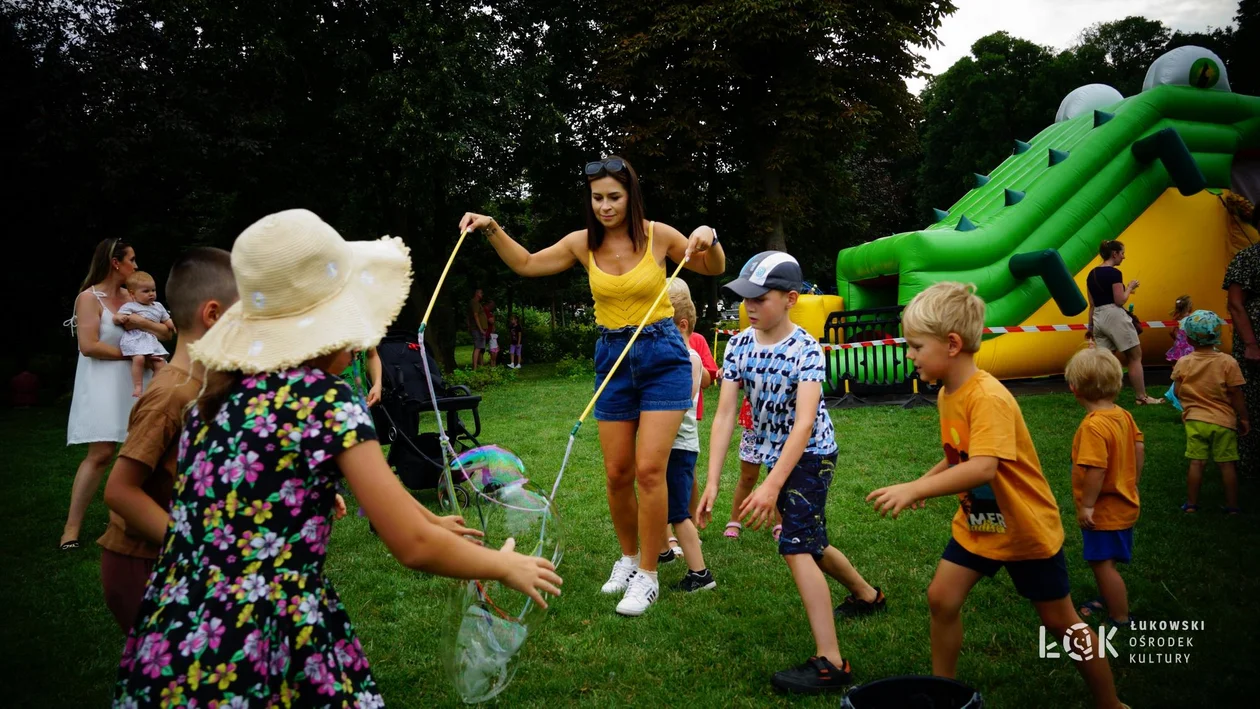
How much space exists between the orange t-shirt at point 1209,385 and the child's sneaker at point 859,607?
3292mm

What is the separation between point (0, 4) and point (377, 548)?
641 inches

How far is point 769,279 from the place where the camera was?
3541 millimetres

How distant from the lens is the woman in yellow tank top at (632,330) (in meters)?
4.02

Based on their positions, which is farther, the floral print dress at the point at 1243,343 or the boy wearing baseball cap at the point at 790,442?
the floral print dress at the point at 1243,343

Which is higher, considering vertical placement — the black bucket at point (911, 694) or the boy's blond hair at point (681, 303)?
the boy's blond hair at point (681, 303)

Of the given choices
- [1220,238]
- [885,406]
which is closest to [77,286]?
[885,406]

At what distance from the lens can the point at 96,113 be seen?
582 inches

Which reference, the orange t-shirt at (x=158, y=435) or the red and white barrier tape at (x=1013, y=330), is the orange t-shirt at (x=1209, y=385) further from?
the orange t-shirt at (x=158, y=435)

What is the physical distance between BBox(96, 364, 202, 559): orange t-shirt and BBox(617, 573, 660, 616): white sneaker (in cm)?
224

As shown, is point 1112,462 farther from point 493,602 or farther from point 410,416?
point 410,416

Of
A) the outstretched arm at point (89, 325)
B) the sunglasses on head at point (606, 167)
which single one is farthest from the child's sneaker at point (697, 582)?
the outstretched arm at point (89, 325)

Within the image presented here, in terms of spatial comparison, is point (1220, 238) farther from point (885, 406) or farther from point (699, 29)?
point (699, 29)

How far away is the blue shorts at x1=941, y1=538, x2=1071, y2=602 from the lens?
275 cm

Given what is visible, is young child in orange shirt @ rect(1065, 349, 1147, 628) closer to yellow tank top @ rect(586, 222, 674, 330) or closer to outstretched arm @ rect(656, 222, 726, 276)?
outstretched arm @ rect(656, 222, 726, 276)
